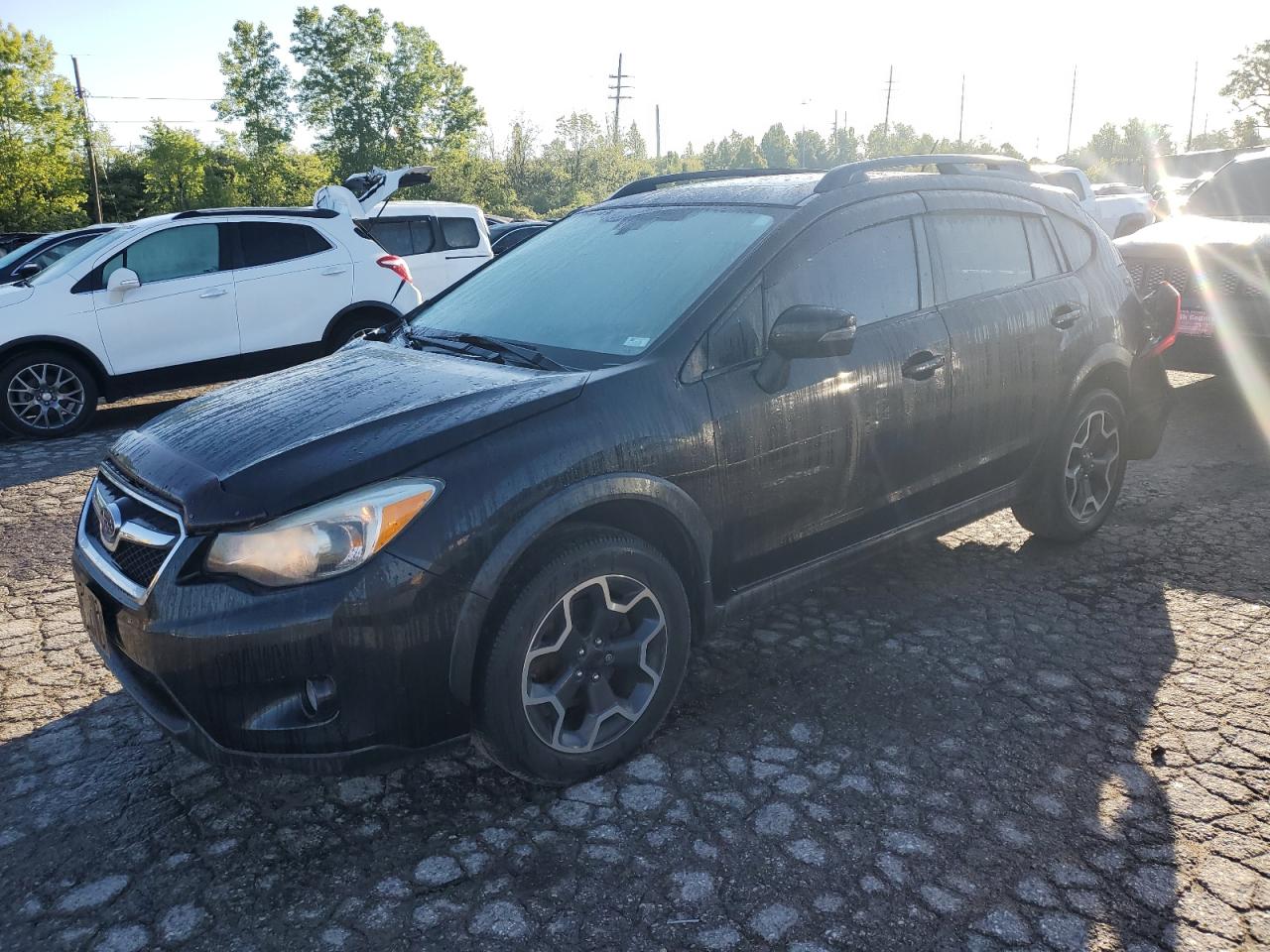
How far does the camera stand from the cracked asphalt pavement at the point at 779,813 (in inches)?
95.7

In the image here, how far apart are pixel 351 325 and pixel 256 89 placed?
6579 centimetres

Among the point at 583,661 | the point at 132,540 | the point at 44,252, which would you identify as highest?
the point at 44,252

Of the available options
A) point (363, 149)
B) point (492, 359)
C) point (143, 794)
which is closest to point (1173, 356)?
point (492, 359)

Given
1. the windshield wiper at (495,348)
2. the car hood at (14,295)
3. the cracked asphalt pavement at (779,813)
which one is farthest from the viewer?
the car hood at (14,295)

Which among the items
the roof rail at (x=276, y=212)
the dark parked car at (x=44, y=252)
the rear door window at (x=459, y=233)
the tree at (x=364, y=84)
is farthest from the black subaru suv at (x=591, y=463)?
the tree at (x=364, y=84)

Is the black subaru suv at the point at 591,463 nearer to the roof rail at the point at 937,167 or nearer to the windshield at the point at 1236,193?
the roof rail at the point at 937,167

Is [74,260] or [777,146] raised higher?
[777,146]

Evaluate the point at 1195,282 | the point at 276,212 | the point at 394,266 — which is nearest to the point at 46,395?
the point at 276,212

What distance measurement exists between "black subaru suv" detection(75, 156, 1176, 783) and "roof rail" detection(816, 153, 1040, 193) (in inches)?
0.9

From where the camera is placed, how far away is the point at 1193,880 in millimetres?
2559

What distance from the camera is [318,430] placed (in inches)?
110

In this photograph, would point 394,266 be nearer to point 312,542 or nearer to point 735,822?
point 312,542

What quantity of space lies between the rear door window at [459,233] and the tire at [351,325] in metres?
1.77

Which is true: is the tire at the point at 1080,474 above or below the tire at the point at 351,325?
below
